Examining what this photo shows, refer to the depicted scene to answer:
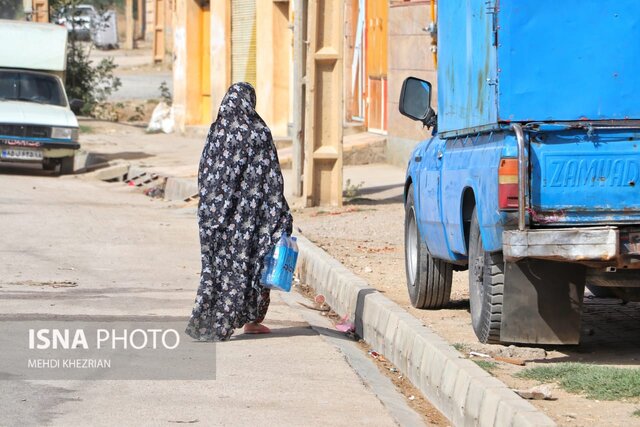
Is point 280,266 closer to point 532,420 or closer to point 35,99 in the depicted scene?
point 532,420

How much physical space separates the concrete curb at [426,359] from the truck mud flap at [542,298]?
442mm

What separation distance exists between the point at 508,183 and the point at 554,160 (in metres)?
0.28

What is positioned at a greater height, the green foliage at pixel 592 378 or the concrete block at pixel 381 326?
the green foliage at pixel 592 378

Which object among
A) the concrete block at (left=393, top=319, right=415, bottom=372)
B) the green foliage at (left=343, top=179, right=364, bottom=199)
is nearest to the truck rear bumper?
the concrete block at (left=393, top=319, right=415, bottom=372)

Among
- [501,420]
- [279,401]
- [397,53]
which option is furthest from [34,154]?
[501,420]

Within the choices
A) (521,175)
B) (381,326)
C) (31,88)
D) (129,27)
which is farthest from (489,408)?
(129,27)

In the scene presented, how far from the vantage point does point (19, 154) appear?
22.4m

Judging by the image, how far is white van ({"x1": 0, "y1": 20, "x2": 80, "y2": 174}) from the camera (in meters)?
22.4

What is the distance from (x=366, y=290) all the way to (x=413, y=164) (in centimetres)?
102

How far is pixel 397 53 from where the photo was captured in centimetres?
2169

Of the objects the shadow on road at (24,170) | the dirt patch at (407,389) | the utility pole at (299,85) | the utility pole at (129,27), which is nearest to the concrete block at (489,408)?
the dirt patch at (407,389)

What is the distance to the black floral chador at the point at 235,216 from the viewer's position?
8.80m

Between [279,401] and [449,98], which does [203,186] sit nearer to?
[449,98]

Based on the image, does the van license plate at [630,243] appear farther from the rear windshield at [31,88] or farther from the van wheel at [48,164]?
the rear windshield at [31,88]
